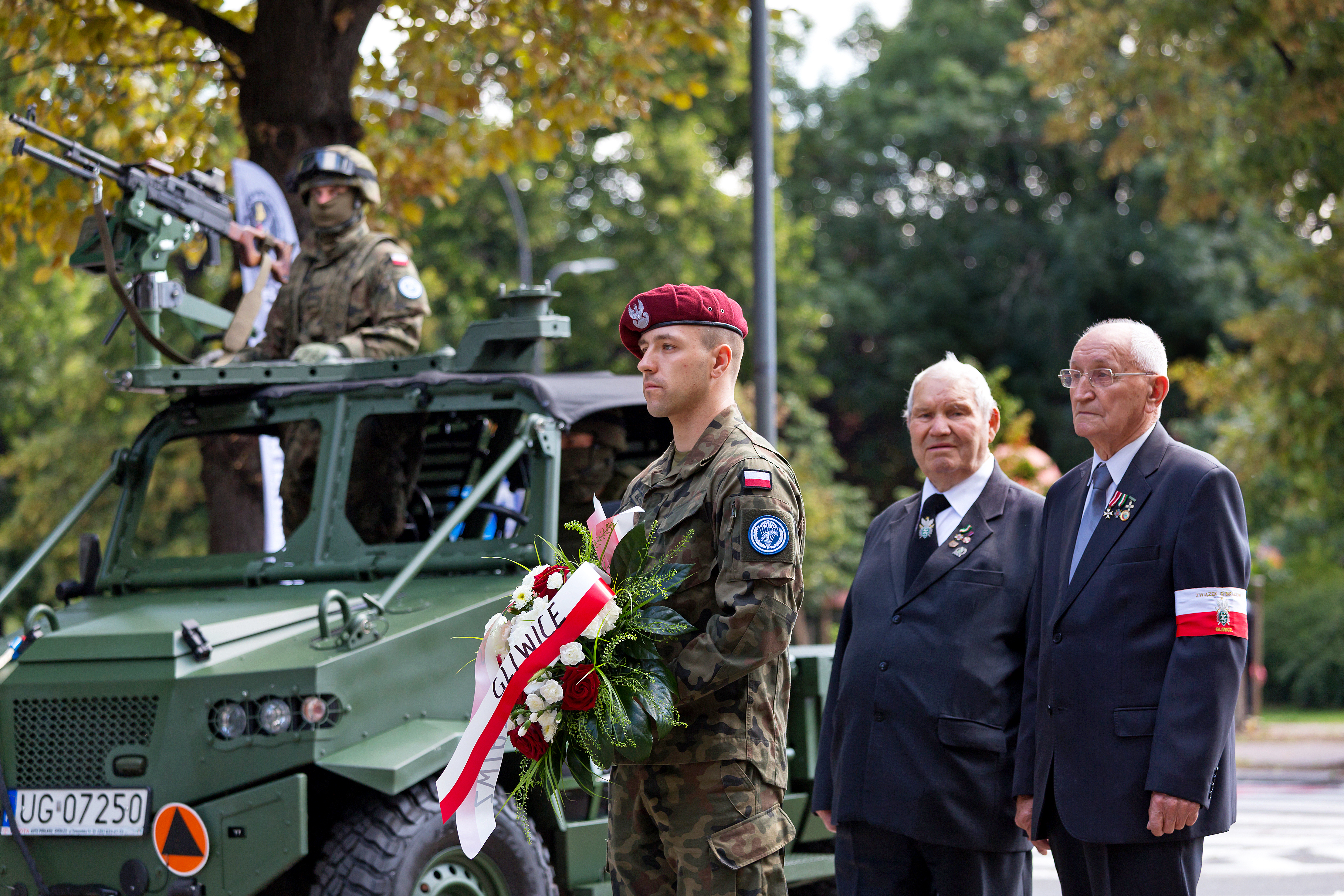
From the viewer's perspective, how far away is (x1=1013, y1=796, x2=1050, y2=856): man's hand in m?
3.71

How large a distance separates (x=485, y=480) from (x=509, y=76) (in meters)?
7.16

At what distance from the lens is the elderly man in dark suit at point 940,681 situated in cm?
392

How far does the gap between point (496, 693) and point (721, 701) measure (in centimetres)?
50

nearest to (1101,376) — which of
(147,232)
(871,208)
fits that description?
(147,232)

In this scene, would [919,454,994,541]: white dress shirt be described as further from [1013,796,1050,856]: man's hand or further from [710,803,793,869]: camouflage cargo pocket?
[710,803,793,869]: camouflage cargo pocket

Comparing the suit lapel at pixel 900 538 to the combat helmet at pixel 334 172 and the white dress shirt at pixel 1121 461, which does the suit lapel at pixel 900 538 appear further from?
the combat helmet at pixel 334 172

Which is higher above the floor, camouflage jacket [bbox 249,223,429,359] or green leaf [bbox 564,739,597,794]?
camouflage jacket [bbox 249,223,429,359]

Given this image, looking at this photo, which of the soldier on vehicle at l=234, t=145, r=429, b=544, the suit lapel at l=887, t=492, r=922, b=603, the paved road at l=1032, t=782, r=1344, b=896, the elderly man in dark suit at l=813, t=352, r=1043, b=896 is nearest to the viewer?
the elderly man in dark suit at l=813, t=352, r=1043, b=896

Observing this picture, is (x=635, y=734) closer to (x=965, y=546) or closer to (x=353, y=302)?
(x=965, y=546)

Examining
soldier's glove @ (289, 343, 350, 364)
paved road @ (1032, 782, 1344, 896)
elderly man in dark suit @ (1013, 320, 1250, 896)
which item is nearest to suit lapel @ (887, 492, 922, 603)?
elderly man in dark suit @ (1013, 320, 1250, 896)

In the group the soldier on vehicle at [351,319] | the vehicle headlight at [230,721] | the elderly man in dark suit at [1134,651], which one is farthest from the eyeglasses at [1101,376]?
the soldier on vehicle at [351,319]

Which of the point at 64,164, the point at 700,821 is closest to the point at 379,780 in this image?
the point at 700,821

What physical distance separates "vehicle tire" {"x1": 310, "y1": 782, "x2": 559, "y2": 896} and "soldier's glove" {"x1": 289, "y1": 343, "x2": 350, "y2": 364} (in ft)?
6.69

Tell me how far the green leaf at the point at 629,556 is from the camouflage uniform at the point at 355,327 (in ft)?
9.30
